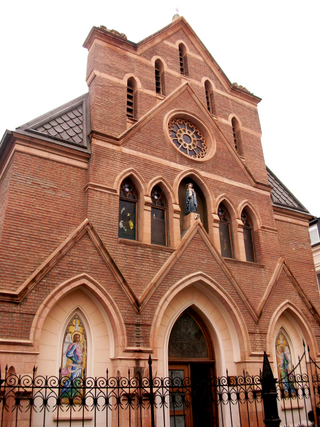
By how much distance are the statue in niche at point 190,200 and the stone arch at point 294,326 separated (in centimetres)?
458

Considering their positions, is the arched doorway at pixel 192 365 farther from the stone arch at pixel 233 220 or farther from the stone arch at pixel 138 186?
the stone arch at pixel 138 186

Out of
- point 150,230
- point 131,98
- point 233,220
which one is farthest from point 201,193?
point 131,98

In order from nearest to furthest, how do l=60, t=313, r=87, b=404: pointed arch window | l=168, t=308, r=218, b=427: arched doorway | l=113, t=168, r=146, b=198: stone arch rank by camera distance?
1. l=60, t=313, r=87, b=404: pointed arch window
2. l=168, t=308, r=218, b=427: arched doorway
3. l=113, t=168, r=146, b=198: stone arch

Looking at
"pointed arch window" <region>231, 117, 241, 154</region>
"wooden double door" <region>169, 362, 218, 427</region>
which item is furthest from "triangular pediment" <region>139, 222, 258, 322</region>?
"pointed arch window" <region>231, 117, 241, 154</region>

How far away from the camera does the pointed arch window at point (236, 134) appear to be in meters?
18.0

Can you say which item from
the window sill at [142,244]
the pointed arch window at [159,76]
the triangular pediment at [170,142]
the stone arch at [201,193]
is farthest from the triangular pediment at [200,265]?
the pointed arch window at [159,76]

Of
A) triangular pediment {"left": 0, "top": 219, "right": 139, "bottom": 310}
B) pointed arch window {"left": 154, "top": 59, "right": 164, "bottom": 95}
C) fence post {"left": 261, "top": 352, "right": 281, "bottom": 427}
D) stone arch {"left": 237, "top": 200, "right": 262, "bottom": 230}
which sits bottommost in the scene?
fence post {"left": 261, "top": 352, "right": 281, "bottom": 427}

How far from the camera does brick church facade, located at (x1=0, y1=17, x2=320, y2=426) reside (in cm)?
1106

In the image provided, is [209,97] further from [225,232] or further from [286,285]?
[286,285]

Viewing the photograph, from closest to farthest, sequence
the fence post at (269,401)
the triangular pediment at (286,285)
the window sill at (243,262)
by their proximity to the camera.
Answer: the fence post at (269,401) → the window sill at (243,262) → the triangular pediment at (286,285)

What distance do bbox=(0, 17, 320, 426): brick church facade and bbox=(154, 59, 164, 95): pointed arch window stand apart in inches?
2.1

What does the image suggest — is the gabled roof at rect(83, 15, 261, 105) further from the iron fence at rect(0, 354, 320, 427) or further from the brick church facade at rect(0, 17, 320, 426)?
the iron fence at rect(0, 354, 320, 427)

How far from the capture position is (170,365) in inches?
496

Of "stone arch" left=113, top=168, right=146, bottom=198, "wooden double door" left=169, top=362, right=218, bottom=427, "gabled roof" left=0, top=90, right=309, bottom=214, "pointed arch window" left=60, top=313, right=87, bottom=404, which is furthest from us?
"stone arch" left=113, top=168, right=146, bottom=198
